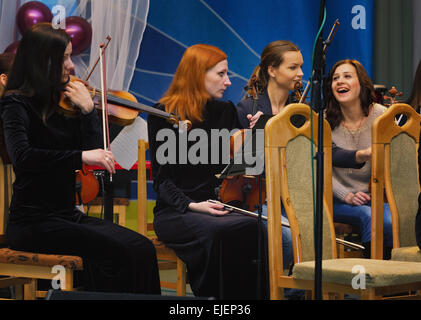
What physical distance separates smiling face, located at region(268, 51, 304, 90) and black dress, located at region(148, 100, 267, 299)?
629 mm

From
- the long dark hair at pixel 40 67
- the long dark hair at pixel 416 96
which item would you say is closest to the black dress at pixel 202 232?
the long dark hair at pixel 40 67

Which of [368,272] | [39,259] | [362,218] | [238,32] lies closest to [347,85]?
[362,218]

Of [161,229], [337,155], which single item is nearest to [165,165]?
[161,229]

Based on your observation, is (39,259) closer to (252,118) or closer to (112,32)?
(252,118)

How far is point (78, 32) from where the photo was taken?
423cm

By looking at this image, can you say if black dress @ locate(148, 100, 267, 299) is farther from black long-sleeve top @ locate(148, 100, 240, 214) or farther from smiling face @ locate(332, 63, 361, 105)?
smiling face @ locate(332, 63, 361, 105)

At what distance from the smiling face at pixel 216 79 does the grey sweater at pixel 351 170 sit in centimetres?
67

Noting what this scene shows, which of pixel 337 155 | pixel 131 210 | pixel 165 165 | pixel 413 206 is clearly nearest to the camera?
pixel 413 206

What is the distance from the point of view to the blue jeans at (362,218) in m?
2.80

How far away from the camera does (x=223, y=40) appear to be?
16.0 feet

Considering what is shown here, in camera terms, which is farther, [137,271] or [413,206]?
[413,206]

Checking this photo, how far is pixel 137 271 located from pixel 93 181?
120 centimetres

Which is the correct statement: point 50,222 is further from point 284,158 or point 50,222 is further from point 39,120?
point 284,158
